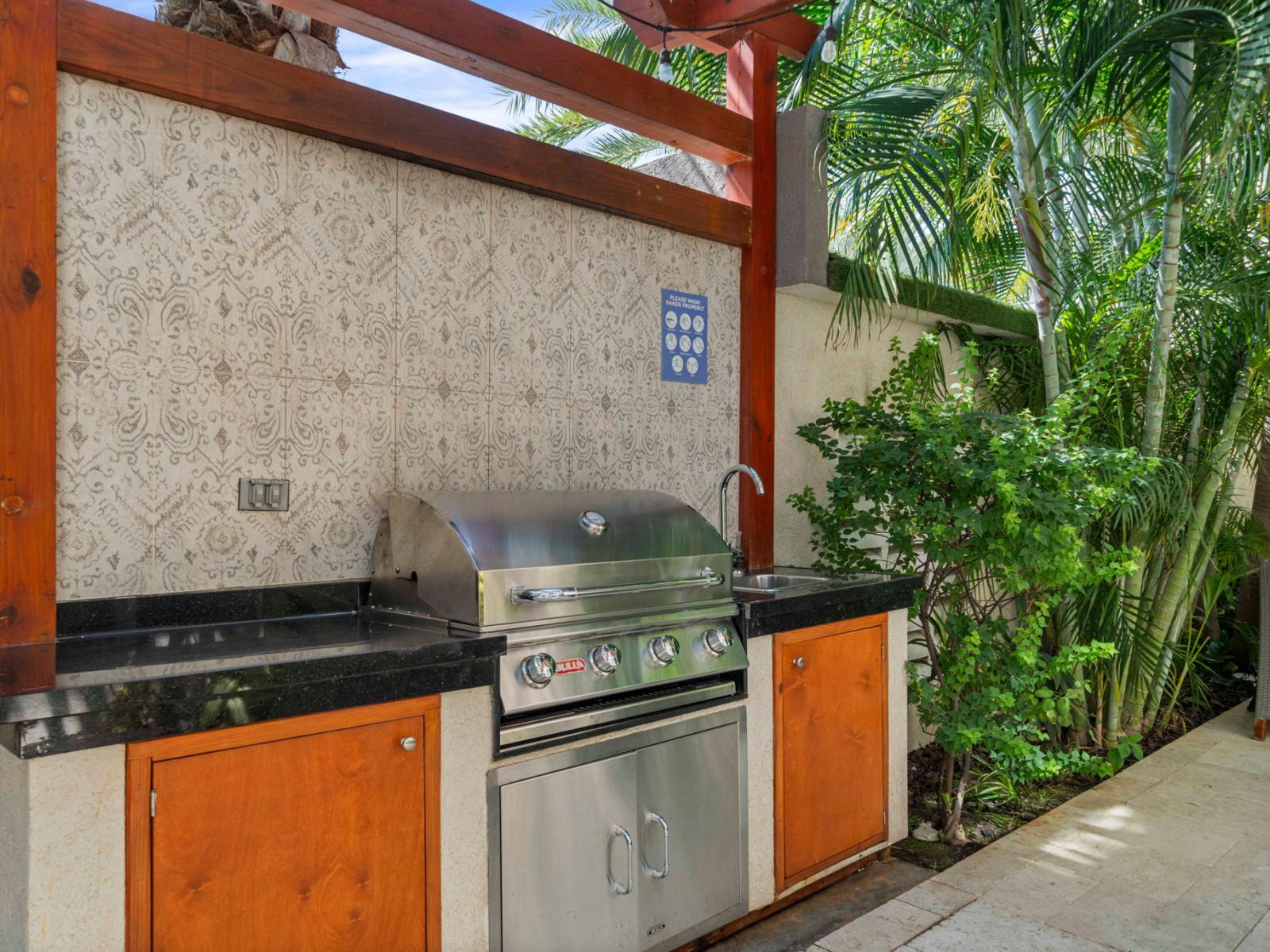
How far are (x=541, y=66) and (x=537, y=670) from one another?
189 cm

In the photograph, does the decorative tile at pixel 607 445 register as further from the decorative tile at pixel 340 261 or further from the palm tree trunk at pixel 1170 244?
the palm tree trunk at pixel 1170 244

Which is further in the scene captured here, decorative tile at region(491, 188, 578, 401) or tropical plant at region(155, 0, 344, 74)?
tropical plant at region(155, 0, 344, 74)

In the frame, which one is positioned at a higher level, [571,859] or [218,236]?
[218,236]

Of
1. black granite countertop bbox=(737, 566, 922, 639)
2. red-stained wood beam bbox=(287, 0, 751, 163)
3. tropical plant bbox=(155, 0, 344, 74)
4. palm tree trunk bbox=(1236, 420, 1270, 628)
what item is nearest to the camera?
red-stained wood beam bbox=(287, 0, 751, 163)

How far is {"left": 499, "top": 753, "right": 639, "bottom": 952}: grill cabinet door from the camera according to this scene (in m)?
2.24

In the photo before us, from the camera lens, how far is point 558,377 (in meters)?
3.19

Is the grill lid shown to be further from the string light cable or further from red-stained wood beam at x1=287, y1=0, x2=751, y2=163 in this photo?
the string light cable

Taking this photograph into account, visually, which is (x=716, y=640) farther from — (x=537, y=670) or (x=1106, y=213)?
(x=1106, y=213)

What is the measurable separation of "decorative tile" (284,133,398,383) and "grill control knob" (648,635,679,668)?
3.39 ft

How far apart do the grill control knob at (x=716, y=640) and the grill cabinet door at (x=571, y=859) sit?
0.40 meters

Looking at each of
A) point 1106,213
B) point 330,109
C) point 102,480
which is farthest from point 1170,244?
point 102,480

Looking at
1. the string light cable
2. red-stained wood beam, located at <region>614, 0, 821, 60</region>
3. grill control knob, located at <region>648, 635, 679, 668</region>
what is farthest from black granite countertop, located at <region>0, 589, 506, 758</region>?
red-stained wood beam, located at <region>614, 0, 821, 60</region>

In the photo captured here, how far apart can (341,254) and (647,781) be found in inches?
63.8

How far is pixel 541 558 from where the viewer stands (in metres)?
2.40
